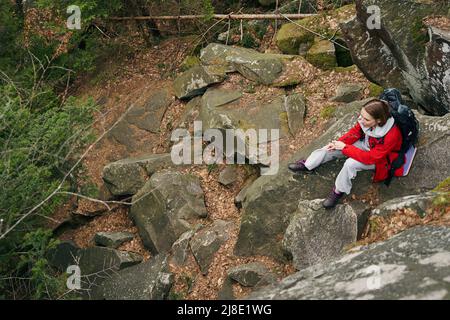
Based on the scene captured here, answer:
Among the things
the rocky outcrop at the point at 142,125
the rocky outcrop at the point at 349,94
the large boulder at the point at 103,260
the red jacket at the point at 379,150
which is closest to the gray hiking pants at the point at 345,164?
the red jacket at the point at 379,150

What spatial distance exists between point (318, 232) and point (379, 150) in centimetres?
150

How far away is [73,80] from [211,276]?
326 inches

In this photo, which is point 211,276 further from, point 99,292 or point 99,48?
point 99,48

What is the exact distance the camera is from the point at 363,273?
196 inches

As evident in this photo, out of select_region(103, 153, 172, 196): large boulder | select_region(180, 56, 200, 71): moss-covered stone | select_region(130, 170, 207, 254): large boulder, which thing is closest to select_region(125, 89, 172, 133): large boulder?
select_region(180, 56, 200, 71): moss-covered stone

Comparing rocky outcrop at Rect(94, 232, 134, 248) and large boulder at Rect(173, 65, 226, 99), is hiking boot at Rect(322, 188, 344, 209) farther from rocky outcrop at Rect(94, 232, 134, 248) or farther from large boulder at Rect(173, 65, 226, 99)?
large boulder at Rect(173, 65, 226, 99)

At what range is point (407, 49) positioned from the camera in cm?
912

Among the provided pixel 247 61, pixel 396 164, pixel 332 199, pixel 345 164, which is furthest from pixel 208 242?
pixel 247 61

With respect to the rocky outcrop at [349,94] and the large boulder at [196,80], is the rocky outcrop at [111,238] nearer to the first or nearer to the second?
the large boulder at [196,80]

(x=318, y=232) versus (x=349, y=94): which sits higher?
(x=349, y=94)

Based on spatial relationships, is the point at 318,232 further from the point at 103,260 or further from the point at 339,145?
the point at 103,260

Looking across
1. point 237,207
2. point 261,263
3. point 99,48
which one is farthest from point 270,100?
point 99,48

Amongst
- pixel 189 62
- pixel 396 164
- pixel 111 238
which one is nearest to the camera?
pixel 396 164

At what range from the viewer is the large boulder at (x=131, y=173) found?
11062 millimetres
